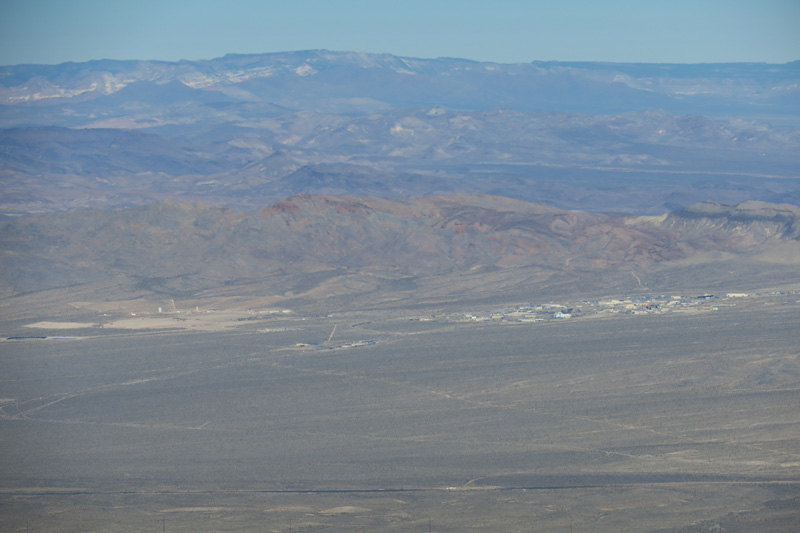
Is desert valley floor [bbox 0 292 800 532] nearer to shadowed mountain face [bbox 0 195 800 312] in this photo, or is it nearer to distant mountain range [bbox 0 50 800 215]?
shadowed mountain face [bbox 0 195 800 312]

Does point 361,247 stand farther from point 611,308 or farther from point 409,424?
point 409,424

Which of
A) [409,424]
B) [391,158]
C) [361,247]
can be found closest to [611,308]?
[361,247]

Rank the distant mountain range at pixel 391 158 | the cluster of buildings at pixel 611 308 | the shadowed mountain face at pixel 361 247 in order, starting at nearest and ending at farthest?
the cluster of buildings at pixel 611 308, the shadowed mountain face at pixel 361 247, the distant mountain range at pixel 391 158

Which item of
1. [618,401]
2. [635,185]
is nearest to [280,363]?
[618,401]

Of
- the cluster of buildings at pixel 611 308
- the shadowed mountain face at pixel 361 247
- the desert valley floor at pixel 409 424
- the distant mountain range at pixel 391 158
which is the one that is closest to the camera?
the desert valley floor at pixel 409 424

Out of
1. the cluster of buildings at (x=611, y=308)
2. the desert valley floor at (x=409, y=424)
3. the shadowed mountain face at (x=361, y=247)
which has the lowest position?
the cluster of buildings at (x=611, y=308)

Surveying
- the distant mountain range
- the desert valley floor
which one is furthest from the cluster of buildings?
the distant mountain range

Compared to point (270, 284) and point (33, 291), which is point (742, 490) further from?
point (33, 291)

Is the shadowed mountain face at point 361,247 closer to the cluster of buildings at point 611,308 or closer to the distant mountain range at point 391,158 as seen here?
the cluster of buildings at point 611,308

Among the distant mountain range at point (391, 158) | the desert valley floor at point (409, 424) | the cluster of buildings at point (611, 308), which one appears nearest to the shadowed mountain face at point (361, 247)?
the cluster of buildings at point (611, 308)
